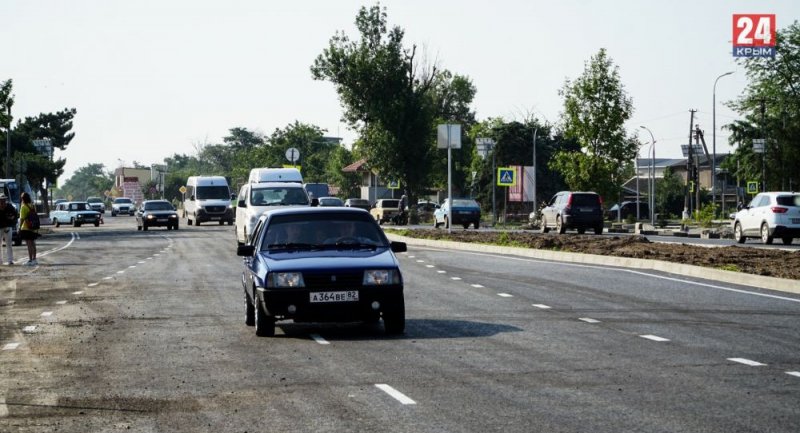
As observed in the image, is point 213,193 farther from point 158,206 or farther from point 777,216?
point 777,216

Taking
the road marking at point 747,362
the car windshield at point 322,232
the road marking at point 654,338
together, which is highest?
the car windshield at point 322,232

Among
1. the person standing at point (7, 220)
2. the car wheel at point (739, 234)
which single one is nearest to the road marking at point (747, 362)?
the person standing at point (7, 220)

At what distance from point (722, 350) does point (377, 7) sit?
244 feet

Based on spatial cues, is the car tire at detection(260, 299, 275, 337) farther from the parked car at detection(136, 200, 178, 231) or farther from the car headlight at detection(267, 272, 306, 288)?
the parked car at detection(136, 200, 178, 231)

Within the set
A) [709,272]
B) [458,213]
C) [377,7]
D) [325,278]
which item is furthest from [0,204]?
[377,7]

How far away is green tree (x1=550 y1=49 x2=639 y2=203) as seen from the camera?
65.9 meters

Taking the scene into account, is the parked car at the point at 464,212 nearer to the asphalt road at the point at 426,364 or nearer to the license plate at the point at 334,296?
the asphalt road at the point at 426,364

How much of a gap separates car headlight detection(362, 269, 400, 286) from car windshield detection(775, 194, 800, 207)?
27.2 meters

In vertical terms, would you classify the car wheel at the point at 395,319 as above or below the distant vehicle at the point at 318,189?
below

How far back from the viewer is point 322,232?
1448cm

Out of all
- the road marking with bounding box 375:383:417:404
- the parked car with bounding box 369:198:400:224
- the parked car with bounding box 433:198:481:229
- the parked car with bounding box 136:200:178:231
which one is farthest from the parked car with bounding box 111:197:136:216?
the road marking with bounding box 375:383:417:404

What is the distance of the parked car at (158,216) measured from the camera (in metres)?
63.7

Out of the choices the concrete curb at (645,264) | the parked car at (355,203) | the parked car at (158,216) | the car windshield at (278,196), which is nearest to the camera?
the concrete curb at (645,264)

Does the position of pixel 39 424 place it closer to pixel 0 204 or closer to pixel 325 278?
pixel 325 278
